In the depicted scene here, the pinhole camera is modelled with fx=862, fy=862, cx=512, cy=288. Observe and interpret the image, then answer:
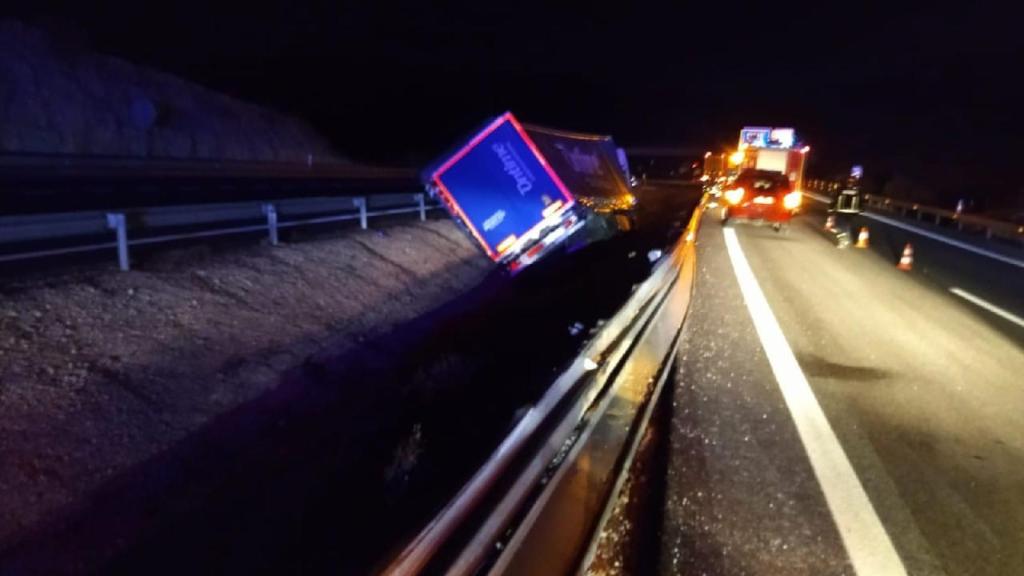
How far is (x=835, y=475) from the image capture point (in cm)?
580

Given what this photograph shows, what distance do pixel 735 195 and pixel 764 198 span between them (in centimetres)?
84

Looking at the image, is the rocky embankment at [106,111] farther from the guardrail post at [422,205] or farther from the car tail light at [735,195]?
the car tail light at [735,195]

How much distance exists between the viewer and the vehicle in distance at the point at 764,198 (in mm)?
24609

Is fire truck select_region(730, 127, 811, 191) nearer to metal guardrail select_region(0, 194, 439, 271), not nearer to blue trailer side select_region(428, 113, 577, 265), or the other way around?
blue trailer side select_region(428, 113, 577, 265)

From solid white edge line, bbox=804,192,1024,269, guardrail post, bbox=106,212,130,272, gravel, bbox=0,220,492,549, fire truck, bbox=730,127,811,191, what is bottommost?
solid white edge line, bbox=804,192,1024,269

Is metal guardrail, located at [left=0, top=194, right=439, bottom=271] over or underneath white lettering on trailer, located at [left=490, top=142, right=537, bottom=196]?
underneath

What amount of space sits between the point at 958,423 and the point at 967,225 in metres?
27.2

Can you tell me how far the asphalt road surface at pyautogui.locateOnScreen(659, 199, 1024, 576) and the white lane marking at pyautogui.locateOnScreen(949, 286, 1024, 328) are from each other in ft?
0.62

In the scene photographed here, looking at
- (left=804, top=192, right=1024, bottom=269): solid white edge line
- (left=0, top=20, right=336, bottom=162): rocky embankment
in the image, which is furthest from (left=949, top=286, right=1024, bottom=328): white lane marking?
(left=0, top=20, right=336, bottom=162): rocky embankment

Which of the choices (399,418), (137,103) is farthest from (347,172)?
(399,418)

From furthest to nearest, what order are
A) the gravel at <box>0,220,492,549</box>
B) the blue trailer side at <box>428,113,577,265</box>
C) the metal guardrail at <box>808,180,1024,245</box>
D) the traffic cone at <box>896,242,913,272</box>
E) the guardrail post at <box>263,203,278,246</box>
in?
the metal guardrail at <box>808,180,1024,245</box>
the traffic cone at <box>896,242,913,272</box>
the blue trailer side at <box>428,113,577,265</box>
the guardrail post at <box>263,203,278,246</box>
the gravel at <box>0,220,492,549</box>

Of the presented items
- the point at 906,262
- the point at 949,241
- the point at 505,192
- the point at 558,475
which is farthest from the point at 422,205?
the point at 558,475

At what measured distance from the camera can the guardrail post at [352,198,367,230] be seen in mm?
18844

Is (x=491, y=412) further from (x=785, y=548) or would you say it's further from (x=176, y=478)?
(x=785, y=548)
